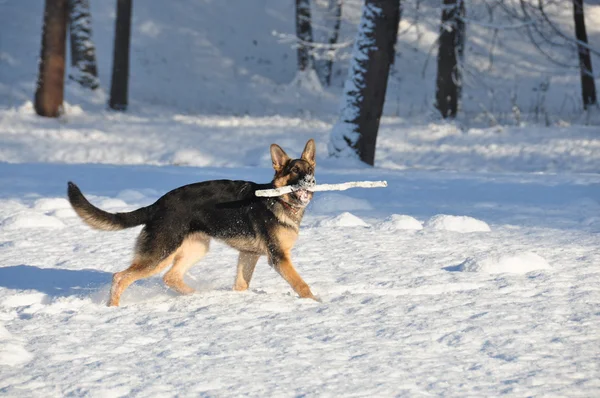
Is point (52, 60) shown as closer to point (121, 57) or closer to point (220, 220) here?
point (121, 57)

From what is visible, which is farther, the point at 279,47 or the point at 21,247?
the point at 279,47

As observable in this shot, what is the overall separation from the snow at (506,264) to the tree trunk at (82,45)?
59.1ft

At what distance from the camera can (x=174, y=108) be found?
851 inches

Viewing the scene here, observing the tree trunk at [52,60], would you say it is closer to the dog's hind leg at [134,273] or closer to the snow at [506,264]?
the dog's hind leg at [134,273]

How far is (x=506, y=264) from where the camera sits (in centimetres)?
560

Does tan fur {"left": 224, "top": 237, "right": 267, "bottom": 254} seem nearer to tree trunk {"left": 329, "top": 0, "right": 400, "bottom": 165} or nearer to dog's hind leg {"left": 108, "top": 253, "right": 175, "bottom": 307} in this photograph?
dog's hind leg {"left": 108, "top": 253, "right": 175, "bottom": 307}

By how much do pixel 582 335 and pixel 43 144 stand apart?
39.0 ft

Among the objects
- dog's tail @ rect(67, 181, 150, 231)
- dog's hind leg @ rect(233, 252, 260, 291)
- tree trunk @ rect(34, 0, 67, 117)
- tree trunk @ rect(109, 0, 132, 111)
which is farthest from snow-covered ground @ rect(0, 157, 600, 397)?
tree trunk @ rect(109, 0, 132, 111)

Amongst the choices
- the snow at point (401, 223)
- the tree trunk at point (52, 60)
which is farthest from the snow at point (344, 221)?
the tree trunk at point (52, 60)

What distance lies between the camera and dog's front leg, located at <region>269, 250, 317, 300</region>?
5.05 m

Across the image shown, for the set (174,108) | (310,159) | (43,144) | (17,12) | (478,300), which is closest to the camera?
(478,300)

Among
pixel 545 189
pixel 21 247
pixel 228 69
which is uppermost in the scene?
pixel 228 69

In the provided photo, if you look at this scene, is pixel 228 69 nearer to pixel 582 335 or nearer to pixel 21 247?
pixel 21 247

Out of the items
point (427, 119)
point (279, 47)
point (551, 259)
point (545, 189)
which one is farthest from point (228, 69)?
point (551, 259)
